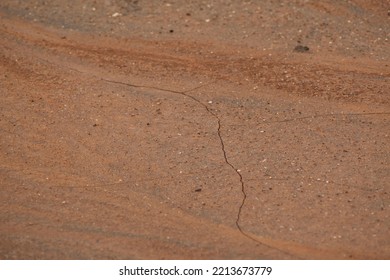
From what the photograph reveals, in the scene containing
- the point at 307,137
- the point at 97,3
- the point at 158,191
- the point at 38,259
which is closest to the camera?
the point at 38,259

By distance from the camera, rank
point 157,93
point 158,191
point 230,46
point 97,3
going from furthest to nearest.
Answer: point 97,3
point 230,46
point 157,93
point 158,191

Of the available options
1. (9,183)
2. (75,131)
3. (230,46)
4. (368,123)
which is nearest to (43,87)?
(75,131)

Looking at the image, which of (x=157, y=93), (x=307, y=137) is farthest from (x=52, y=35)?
(x=307, y=137)

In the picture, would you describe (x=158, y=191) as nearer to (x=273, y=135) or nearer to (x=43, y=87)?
(x=273, y=135)

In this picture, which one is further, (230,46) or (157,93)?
(230,46)

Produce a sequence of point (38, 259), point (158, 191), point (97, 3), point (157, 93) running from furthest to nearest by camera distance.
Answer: point (97, 3)
point (157, 93)
point (158, 191)
point (38, 259)

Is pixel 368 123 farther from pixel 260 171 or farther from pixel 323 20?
pixel 323 20
